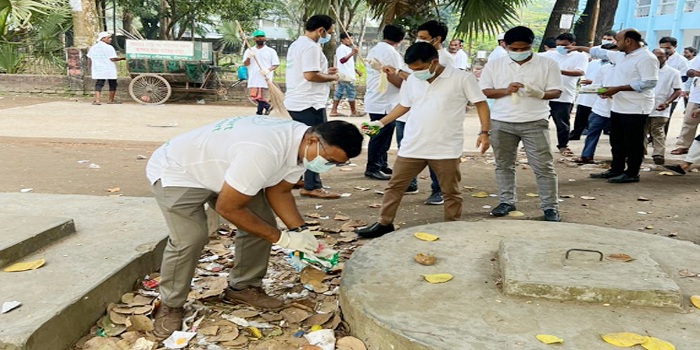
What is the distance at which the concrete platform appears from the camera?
2135 millimetres

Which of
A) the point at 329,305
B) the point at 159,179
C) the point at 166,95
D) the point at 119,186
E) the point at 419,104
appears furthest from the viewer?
the point at 166,95

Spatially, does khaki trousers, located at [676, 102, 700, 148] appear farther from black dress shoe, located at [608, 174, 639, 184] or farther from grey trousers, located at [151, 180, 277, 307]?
grey trousers, located at [151, 180, 277, 307]

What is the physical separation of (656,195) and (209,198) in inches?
177

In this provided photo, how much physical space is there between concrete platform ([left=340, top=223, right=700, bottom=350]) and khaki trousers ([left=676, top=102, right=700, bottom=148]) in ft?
15.9

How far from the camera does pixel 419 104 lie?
4012 mm

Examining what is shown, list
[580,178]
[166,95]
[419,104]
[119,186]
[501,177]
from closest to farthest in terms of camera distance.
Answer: [419,104] → [501,177] → [119,186] → [580,178] → [166,95]

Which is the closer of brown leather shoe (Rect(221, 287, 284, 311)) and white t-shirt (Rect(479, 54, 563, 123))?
brown leather shoe (Rect(221, 287, 284, 311))

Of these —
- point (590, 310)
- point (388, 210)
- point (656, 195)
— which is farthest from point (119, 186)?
point (656, 195)

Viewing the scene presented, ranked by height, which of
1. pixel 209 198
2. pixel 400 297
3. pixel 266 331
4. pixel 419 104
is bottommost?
pixel 266 331

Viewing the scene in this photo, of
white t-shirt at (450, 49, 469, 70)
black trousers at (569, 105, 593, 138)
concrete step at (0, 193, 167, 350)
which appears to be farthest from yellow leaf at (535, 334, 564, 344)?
white t-shirt at (450, 49, 469, 70)

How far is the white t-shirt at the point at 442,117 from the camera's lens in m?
3.89

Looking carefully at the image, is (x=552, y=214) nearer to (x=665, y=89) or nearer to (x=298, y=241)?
(x=298, y=241)

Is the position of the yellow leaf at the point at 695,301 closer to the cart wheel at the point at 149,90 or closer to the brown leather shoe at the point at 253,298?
the brown leather shoe at the point at 253,298

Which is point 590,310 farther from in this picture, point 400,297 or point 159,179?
point 159,179
